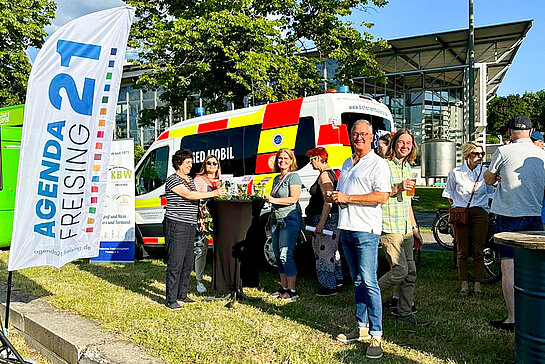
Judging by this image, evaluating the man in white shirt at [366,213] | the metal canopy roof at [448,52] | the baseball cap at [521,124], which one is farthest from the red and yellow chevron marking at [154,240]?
the metal canopy roof at [448,52]

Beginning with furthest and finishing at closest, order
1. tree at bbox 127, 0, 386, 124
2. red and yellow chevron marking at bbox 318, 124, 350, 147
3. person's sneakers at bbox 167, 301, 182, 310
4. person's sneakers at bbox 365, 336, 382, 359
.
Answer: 1. tree at bbox 127, 0, 386, 124
2. red and yellow chevron marking at bbox 318, 124, 350, 147
3. person's sneakers at bbox 167, 301, 182, 310
4. person's sneakers at bbox 365, 336, 382, 359

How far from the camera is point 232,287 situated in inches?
234

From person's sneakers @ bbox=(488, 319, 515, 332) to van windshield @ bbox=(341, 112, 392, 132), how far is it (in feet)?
11.2

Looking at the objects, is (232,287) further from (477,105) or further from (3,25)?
(3,25)

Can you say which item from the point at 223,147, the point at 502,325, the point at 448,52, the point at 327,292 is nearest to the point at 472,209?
the point at 502,325

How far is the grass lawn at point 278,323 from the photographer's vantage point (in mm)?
4105

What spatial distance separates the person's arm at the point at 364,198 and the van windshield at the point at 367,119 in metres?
3.33

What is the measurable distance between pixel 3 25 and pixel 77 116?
18679 mm

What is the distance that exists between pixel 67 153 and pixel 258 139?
3.70m

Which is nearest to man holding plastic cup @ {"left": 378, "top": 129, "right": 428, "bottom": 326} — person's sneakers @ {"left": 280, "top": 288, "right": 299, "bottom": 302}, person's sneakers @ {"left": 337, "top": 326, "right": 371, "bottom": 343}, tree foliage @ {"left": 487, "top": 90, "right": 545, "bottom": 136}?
person's sneakers @ {"left": 337, "top": 326, "right": 371, "bottom": 343}

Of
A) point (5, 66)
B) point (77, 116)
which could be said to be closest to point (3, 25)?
point (5, 66)

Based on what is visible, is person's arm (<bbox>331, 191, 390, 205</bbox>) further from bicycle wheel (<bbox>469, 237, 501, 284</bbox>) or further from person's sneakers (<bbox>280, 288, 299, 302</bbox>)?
bicycle wheel (<bbox>469, 237, 501, 284</bbox>)

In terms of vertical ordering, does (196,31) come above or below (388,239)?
above

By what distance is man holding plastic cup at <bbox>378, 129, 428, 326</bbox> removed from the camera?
4.71 metres
